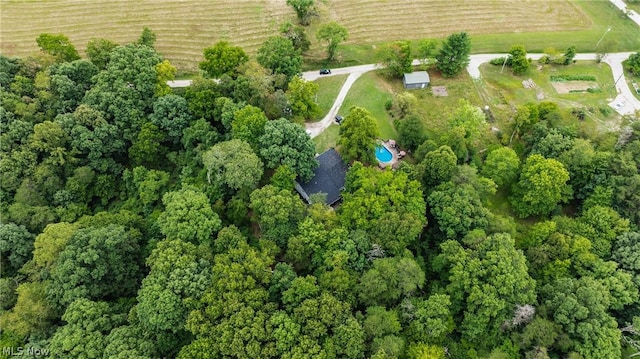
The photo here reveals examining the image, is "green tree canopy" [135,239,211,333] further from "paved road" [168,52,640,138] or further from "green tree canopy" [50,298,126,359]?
"paved road" [168,52,640,138]

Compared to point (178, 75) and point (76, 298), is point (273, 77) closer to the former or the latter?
point (178, 75)

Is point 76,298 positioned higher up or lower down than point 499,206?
higher up

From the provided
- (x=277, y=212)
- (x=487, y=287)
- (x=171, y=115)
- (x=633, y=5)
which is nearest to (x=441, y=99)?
(x=487, y=287)

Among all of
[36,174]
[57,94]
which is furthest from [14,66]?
[36,174]

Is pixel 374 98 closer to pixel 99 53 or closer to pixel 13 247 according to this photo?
pixel 99 53

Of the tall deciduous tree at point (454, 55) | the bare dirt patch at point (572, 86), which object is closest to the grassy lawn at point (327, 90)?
the tall deciduous tree at point (454, 55)

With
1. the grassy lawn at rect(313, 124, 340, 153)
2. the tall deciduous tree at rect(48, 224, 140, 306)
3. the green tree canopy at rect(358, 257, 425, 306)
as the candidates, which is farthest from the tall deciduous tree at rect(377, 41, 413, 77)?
the tall deciduous tree at rect(48, 224, 140, 306)
